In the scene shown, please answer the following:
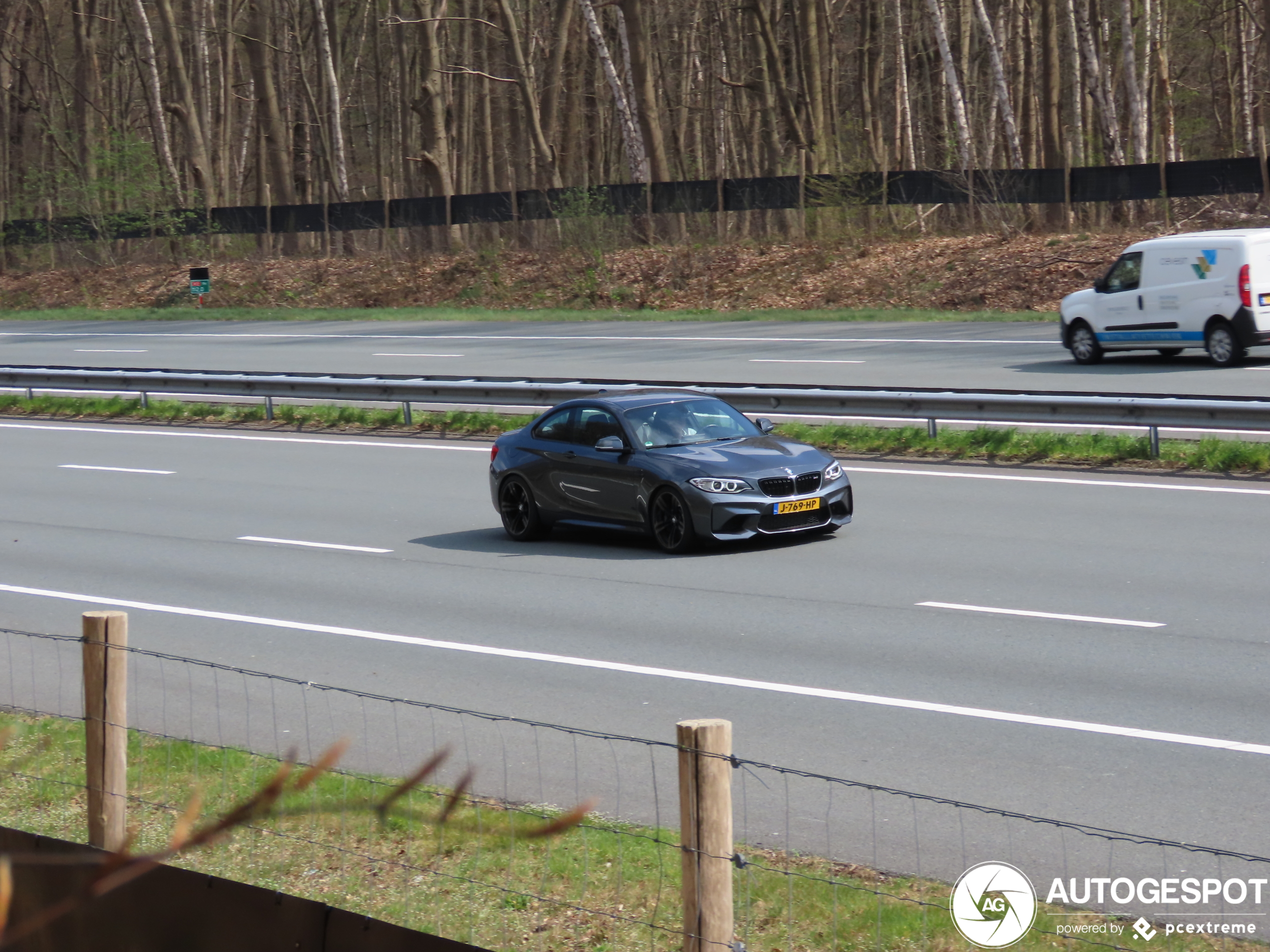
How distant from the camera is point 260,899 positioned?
436 cm

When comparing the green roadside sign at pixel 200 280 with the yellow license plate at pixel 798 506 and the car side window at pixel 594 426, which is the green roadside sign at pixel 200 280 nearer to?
the car side window at pixel 594 426

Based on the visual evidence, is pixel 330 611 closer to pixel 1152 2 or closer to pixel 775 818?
pixel 775 818

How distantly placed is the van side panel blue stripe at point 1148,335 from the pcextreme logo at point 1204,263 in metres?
0.84

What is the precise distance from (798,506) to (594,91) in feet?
179

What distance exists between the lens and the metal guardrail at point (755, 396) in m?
16.9

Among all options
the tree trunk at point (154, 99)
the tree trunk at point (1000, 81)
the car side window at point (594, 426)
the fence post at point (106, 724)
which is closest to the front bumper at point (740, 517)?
the car side window at point (594, 426)

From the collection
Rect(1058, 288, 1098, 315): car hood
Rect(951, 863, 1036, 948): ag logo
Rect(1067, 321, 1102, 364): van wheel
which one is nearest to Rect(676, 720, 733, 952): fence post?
Rect(951, 863, 1036, 948): ag logo

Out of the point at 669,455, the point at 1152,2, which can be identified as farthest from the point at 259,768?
the point at 1152,2

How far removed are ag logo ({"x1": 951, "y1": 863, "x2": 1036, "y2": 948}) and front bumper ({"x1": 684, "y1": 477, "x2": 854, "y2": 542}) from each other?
7629mm

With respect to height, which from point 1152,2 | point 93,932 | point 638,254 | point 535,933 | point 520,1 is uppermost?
point 520,1

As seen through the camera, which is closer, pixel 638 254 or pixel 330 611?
pixel 330 611

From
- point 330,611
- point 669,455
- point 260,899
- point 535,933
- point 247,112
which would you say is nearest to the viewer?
point 260,899

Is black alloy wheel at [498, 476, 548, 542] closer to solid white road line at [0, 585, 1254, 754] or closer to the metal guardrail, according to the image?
solid white road line at [0, 585, 1254, 754]

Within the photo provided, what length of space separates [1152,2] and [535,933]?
47.3 metres
